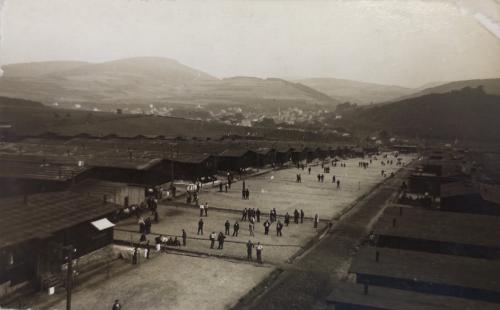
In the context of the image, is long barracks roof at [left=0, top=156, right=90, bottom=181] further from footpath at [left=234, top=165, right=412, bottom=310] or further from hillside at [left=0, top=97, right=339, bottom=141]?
hillside at [left=0, top=97, right=339, bottom=141]

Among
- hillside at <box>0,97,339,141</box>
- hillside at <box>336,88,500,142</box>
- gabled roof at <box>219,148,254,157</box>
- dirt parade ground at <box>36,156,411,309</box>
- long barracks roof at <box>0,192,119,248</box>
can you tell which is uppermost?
hillside at <box>336,88,500,142</box>

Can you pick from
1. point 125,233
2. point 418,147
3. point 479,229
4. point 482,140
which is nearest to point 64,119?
point 125,233

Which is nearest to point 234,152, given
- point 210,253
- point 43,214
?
point 210,253

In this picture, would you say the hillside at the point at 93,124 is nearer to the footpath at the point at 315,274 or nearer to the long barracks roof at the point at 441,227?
the footpath at the point at 315,274

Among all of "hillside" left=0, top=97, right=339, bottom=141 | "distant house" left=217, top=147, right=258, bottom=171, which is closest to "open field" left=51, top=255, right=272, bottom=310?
"distant house" left=217, top=147, right=258, bottom=171

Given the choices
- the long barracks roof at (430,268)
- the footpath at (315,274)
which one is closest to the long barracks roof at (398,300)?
the long barracks roof at (430,268)

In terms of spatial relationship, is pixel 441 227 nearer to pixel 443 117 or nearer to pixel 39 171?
pixel 39 171

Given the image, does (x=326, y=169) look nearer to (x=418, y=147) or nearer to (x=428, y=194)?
(x=428, y=194)
